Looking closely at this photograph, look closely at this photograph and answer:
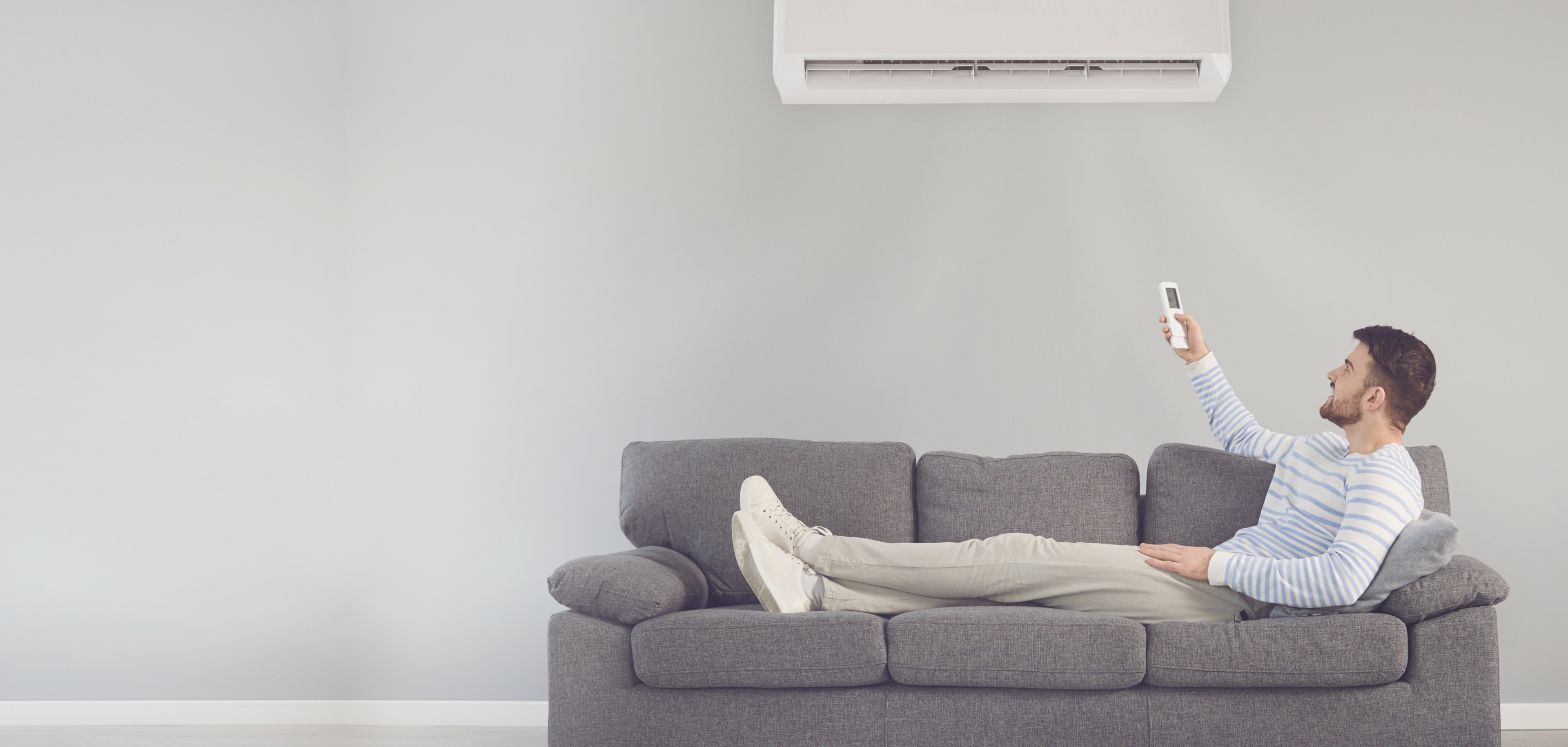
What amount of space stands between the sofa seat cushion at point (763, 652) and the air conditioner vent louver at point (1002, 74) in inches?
60.6

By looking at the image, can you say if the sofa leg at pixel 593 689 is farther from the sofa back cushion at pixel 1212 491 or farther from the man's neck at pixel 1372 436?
the man's neck at pixel 1372 436

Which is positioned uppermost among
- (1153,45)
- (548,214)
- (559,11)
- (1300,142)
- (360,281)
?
(559,11)

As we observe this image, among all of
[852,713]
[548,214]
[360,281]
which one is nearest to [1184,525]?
[852,713]

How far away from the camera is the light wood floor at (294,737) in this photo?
2.55 m

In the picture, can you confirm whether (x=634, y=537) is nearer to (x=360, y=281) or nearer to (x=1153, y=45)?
(x=360, y=281)

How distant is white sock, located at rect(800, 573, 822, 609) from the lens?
2070 mm

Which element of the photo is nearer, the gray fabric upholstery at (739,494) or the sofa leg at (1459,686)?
the sofa leg at (1459,686)

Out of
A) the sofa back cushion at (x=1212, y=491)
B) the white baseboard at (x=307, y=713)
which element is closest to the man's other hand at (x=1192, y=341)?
the sofa back cushion at (x=1212, y=491)

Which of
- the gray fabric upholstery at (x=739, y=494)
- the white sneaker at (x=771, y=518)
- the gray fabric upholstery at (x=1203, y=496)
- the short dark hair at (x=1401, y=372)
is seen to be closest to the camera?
the short dark hair at (x=1401, y=372)

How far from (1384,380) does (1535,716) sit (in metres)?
1.40

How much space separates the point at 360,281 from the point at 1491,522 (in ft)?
11.1

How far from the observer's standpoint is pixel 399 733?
8.91 ft

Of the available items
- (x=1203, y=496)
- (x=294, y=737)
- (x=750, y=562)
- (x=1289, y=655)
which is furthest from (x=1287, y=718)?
(x=294, y=737)

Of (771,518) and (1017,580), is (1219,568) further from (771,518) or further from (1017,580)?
(771,518)
